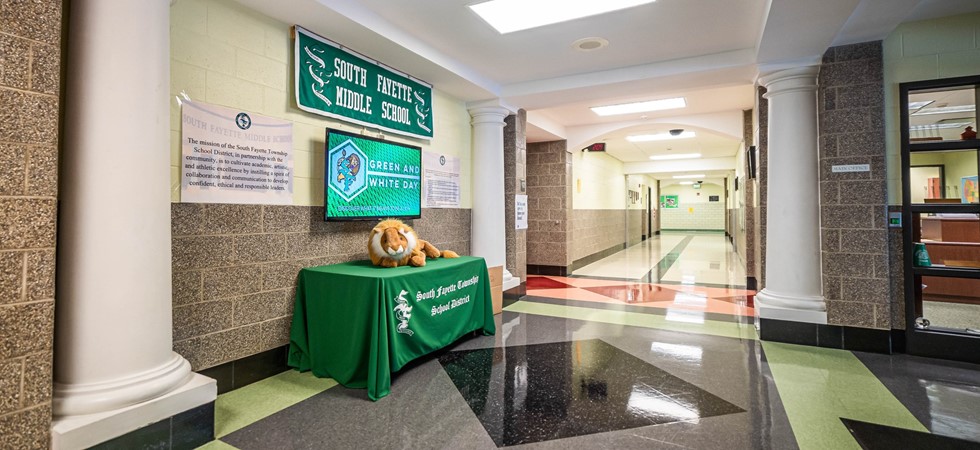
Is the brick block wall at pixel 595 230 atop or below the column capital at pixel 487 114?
below

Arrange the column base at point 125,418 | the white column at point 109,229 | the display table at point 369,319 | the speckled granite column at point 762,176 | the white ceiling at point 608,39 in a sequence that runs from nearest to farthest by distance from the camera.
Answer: the column base at point 125,418 → the white column at point 109,229 → the display table at point 369,319 → the white ceiling at point 608,39 → the speckled granite column at point 762,176

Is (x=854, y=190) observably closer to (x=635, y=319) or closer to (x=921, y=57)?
(x=921, y=57)

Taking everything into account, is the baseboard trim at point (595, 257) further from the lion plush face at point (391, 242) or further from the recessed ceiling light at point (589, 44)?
the lion plush face at point (391, 242)

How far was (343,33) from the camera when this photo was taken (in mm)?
3057

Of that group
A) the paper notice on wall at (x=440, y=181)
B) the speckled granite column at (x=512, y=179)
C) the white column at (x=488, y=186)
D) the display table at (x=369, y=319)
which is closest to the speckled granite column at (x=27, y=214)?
the display table at (x=369, y=319)

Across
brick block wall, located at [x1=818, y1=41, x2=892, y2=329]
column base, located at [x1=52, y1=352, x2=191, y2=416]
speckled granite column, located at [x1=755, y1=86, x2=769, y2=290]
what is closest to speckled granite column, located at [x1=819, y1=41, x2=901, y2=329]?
brick block wall, located at [x1=818, y1=41, x2=892, y2=329]

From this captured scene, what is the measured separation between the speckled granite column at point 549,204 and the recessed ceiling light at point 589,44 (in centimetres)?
375

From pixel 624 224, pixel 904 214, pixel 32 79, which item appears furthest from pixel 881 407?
pixel 624 224

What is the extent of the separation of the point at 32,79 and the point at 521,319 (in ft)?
12.3

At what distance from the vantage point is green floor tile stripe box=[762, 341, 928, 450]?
6.64 feet

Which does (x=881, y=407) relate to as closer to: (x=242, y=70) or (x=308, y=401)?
(x=308, y=401)

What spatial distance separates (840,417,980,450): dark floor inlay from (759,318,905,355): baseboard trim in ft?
4.91

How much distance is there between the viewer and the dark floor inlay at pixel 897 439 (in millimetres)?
1877

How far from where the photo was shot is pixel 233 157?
2537mm
